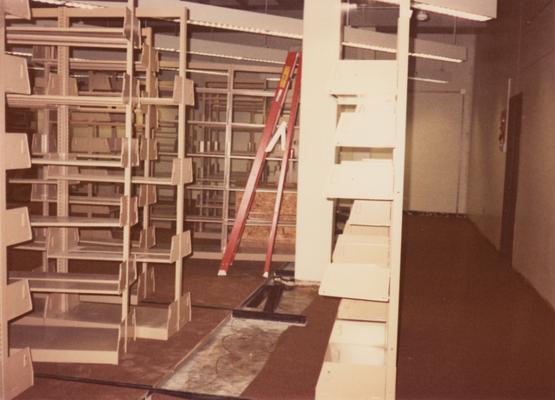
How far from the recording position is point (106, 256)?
4.14 m

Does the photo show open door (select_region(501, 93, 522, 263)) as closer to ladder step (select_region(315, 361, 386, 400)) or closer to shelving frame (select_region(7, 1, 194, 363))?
shelving frame (select_region(7, 1, 194, 363))

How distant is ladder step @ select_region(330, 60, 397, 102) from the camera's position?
116 inches

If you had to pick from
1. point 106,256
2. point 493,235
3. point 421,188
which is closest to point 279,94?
point 106,256

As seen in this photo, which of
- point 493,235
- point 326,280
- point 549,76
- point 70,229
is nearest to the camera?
point 326,280

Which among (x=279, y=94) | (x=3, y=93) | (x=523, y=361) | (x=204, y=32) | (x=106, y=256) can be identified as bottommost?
(x=523, y=361)

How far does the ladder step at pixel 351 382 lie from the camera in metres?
2.95

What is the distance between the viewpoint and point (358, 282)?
294cm

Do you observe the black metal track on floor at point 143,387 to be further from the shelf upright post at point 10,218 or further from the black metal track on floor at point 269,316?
the black metal track on floor at point 269,316

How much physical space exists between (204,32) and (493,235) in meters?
8.47

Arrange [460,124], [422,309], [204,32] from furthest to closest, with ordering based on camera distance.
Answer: [204,32]
[460,124]
[422,309]

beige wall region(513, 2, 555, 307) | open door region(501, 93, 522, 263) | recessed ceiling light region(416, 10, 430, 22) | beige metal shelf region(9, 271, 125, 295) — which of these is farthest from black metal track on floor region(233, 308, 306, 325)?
recessed ceiling light region(416, 10, 430, 22)

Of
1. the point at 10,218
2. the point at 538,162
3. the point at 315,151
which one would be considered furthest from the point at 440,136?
the point at 10,218

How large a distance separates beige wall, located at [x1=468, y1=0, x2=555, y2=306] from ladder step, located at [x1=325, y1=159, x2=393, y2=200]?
3.63 meters

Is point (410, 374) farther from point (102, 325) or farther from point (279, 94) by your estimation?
point (279, 94)
